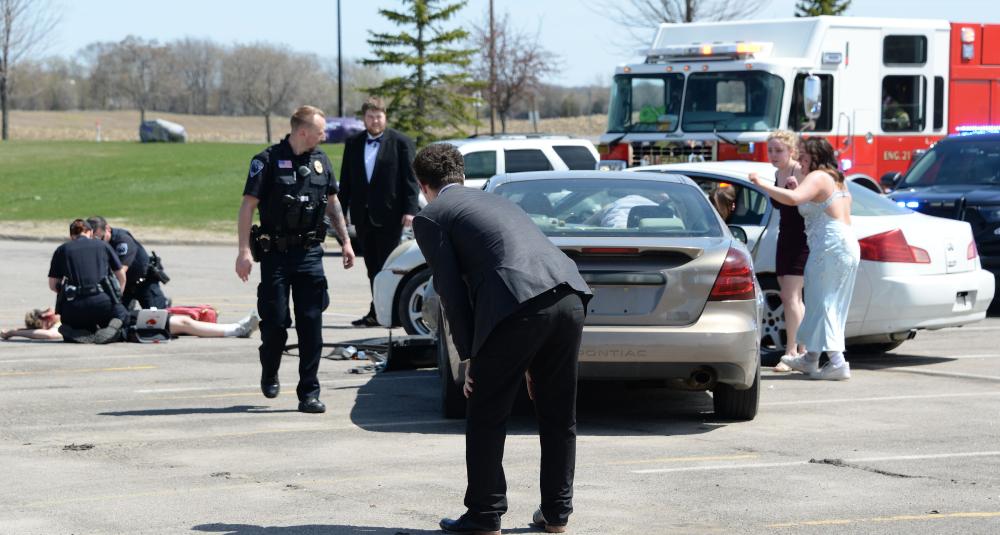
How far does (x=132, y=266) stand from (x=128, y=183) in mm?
30663

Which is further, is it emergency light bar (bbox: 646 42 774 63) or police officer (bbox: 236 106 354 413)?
emergency light bar (bbox: 646 42 774 63)

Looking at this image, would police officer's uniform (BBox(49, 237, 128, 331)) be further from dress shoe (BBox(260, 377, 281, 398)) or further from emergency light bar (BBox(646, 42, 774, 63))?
emergency light bar (BBox(646, 42, 774, 63))

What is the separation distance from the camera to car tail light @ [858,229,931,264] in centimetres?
1035

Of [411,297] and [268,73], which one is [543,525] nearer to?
[411,297]

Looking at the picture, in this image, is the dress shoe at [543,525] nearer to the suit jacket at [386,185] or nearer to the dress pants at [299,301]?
the dress pants at [299,301]

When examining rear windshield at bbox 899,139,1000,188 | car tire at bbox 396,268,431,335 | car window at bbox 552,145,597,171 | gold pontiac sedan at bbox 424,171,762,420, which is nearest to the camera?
gold pontiac sedan at bbox 424,171,762,420

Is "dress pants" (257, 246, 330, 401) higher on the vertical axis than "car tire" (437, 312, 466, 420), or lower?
higher

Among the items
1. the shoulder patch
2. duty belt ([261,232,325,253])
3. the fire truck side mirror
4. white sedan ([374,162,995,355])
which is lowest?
Result: white sedan ([374,162,995,355])

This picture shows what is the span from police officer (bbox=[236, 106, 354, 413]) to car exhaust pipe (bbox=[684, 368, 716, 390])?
217cm

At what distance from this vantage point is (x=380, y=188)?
12.4 metres

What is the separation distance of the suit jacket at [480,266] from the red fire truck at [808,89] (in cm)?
1245

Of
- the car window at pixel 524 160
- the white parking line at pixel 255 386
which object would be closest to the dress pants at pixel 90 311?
the white parking line at pixel 255 386

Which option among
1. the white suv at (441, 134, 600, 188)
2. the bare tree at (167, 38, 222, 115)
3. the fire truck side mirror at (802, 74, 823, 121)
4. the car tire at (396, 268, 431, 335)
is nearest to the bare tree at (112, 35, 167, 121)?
the bare tree at (167, 38, 222, 115)

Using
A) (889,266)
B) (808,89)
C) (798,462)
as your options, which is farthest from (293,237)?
(808,89)
